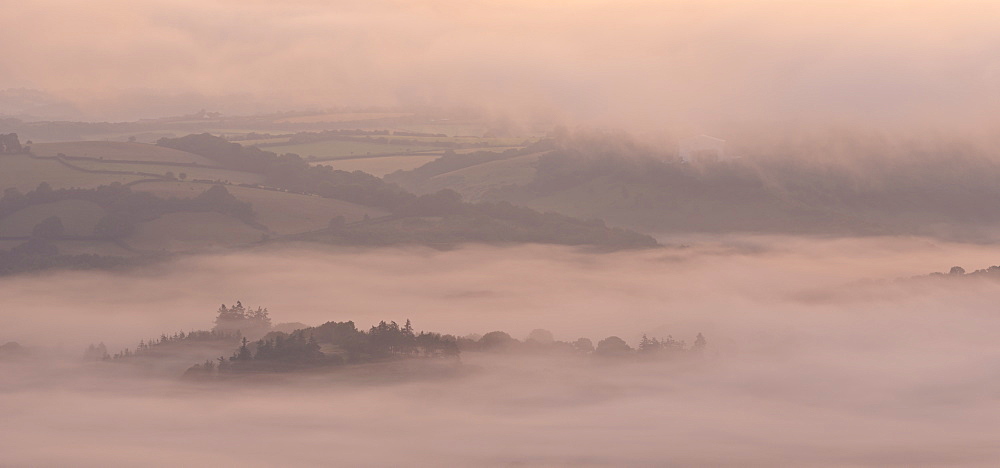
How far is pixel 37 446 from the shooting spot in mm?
160375

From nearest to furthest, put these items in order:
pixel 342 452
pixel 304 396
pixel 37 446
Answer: pixel 37 446 < pixel 342 452 < pixel 304 396

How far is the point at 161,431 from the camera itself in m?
177

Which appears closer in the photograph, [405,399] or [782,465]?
[782,465]

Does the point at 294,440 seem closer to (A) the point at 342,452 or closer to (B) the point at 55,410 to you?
(A) the point at 342,452

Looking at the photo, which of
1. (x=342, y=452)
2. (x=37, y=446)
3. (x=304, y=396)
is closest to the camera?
(x=37, y=446)

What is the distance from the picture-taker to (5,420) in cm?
17925

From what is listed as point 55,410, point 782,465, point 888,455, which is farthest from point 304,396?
point 888,455

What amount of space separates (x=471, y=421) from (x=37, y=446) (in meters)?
55.0

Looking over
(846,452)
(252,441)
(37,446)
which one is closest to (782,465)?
(846,452)

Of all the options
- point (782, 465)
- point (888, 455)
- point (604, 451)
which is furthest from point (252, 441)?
point (888, 455)

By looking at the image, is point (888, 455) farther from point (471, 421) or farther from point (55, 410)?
point (55, 410)

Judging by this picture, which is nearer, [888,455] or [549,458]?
[549,458]

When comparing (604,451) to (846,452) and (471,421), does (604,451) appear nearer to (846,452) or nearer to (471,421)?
(471,421)

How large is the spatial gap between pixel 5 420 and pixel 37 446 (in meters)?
21.2
